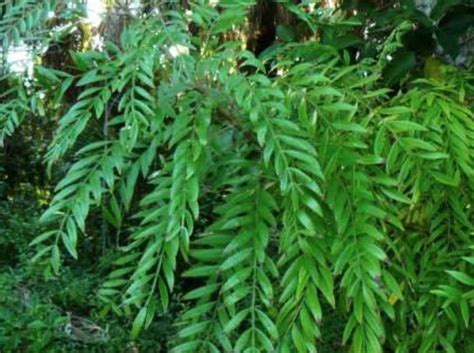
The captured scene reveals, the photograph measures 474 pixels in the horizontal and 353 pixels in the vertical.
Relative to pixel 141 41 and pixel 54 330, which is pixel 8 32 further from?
pixel 54 330

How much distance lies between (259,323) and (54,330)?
155 cm

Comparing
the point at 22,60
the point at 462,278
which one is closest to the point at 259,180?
the point at 462,278

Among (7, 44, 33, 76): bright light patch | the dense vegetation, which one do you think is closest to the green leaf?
the dense vegetation

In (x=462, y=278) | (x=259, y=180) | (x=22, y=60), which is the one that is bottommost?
(x=462, y=278)

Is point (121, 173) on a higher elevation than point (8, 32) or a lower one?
lower

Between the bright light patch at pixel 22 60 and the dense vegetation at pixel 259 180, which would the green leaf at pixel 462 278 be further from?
the bright light patch at pixel 22 60

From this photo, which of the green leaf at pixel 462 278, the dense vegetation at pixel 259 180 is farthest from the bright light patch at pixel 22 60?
the green leaf at pixel 462 278

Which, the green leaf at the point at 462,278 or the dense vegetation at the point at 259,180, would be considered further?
the green leaf at the point at 462,278

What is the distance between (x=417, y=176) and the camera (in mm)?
1532

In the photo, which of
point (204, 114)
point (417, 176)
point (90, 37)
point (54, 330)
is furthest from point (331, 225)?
point (90, 37)

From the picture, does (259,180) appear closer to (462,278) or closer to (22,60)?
(462,278)

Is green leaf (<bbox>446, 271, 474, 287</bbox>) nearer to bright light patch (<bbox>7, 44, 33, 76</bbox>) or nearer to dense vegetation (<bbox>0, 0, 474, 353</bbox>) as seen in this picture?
dense vegetation (<bbox>0, 0, 474, 353</bbox>)

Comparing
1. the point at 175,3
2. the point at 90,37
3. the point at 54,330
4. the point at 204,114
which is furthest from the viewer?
the point at 90,37

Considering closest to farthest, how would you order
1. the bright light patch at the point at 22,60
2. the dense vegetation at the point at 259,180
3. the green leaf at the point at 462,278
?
the dense vegetation at the point at 259,180 < the green leaf at the point at 462,278 < the bright light patch at the point at 22,60
